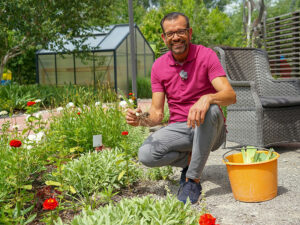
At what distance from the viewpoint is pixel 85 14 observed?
34.3 feet

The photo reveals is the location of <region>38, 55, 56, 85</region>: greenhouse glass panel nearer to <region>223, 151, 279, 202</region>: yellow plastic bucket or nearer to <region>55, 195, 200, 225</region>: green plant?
<region>223, 151, 279, 202</region>: yellow plastic bucket

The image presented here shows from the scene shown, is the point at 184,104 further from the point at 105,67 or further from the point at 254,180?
the point at 105,67

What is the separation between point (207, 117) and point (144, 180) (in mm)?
897

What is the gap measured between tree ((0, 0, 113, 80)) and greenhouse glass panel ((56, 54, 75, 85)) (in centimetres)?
182

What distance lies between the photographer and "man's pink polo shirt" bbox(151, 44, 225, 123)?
8.47 feet

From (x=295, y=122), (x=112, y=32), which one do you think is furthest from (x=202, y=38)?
(x=295, y=122)

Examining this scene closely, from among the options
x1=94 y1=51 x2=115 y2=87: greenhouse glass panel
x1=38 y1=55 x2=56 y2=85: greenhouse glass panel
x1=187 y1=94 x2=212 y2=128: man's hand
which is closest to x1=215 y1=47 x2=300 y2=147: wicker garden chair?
x1=187 y1=94 x2=212 y2=128: man's hand

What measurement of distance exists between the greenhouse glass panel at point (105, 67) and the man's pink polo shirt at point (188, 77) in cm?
922

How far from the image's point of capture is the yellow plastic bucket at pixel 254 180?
8.02 ft

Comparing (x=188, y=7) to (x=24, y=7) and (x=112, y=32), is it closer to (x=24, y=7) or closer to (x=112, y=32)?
(x=112, y=32)

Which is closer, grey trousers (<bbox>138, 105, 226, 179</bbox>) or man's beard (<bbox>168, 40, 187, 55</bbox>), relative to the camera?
grey trousers (<bbox>138, 105, 226, 179</bbox>)

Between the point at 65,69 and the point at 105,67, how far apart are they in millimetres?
1587

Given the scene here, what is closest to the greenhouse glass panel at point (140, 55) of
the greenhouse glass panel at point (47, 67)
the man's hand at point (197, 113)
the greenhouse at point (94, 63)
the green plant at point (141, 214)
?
the greenhouse at point (94, 63)

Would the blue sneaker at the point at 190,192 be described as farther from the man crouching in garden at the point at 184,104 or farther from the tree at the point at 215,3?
the tree at the point at 215,3
